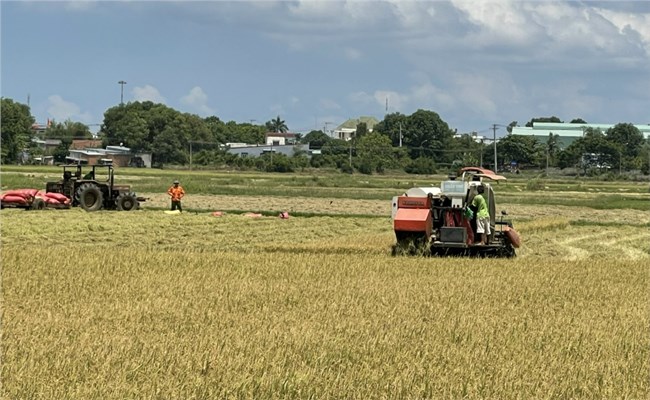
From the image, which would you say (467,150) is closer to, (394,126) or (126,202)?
(394,126)

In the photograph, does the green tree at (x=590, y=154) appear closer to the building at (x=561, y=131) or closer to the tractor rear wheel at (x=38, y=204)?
the building at (x=561, y=131)

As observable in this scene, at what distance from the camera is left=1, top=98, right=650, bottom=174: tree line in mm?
120812

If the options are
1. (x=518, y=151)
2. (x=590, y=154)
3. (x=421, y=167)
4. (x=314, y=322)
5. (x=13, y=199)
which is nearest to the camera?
(x=314, y=322)

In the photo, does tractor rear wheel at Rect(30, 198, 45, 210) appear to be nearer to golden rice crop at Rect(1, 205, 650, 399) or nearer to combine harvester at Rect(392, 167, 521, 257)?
golden rice crop at Rect(1, 205, 650, 399)

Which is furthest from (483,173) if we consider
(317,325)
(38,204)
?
(38,204)

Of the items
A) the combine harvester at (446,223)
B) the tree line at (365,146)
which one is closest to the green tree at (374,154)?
the tree line at (365,146)

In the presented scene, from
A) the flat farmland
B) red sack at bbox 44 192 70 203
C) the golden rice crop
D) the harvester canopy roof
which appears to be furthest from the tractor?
the harvester canopy roof

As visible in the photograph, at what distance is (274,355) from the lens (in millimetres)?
9188

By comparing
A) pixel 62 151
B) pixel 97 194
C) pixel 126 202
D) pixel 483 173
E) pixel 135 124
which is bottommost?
pixel 126 202

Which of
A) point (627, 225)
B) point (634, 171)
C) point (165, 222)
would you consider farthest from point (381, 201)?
point (634, 171)

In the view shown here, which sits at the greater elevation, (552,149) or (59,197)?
(552,149)

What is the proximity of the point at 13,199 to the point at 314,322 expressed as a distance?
79.1 ft

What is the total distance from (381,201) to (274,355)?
41.3 m

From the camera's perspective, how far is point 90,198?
109 feet
